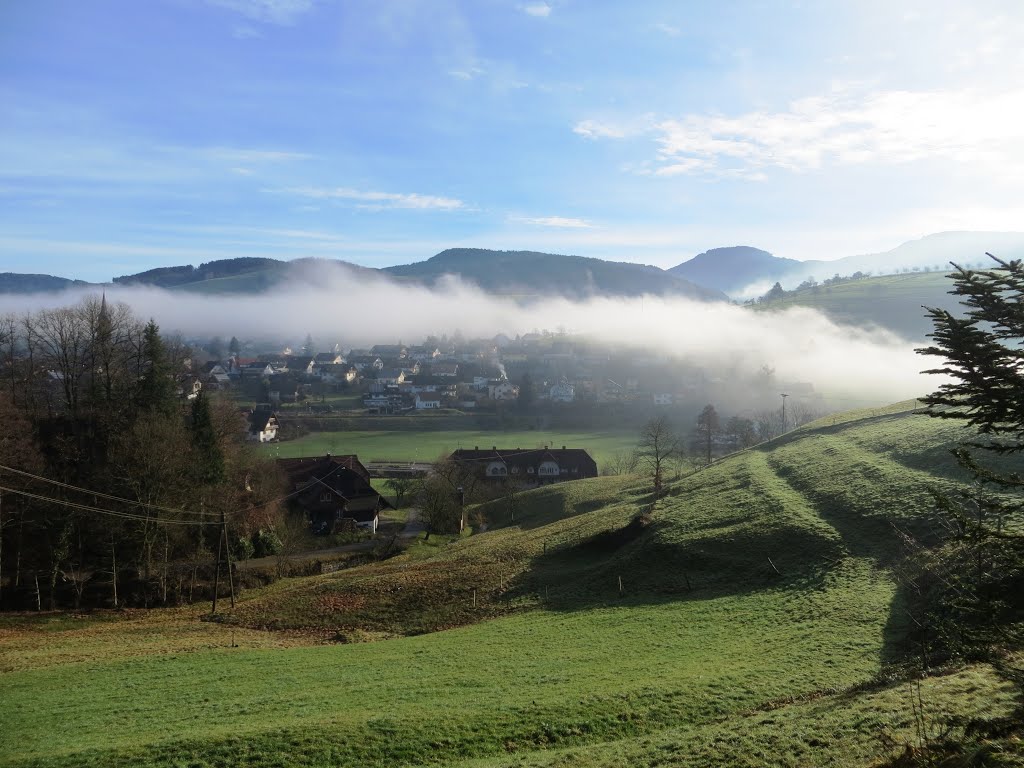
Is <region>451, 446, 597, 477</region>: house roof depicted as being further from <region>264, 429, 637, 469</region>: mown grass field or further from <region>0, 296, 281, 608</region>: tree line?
<region>0, 296, 281, 608</region>: tree line

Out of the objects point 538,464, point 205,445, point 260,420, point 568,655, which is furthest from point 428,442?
point 568,655

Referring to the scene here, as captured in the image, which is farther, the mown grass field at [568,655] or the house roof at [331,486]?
the house roof at [331,486]

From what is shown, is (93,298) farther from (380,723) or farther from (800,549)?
(800,549)

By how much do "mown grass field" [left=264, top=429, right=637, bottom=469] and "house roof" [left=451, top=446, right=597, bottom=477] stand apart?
9.28ft

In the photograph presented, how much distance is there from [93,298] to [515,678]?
41183 mm

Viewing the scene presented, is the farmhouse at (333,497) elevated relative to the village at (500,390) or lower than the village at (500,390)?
lower

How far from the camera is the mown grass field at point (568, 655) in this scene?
14703 millimetres

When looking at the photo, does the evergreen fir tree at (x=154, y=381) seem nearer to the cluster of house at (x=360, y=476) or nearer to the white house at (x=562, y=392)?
the cluster of house at (x=360, y=476)

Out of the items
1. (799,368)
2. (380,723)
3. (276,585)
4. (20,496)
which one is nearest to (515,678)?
(380,723)

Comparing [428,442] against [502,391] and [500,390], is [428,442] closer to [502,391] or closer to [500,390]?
[502,391]

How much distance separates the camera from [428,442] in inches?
3851

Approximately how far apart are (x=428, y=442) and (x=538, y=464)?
22.4 metres

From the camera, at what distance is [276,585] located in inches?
1649

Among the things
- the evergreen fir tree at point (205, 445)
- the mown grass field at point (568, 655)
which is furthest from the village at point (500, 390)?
the mown grass field at point (568, 655)
